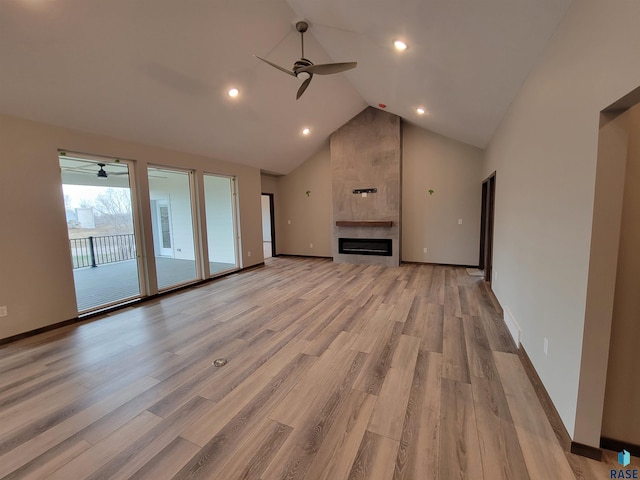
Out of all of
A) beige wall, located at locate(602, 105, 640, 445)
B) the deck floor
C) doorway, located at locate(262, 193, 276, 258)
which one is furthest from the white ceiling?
doorway, located at locate(262, 193, 276, 258)

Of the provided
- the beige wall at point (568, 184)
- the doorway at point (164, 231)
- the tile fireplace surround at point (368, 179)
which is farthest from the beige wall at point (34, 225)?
the beige wall at point (568, 184)

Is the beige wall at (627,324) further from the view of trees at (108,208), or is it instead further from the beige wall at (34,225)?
the view of trees at (108,208)

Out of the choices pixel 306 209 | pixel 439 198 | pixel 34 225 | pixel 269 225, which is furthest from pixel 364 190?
pixel 34 225

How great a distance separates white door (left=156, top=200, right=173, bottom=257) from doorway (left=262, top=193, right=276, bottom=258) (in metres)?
2.68

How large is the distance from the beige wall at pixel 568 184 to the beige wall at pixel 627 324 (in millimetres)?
122

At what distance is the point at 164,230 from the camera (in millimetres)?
7234

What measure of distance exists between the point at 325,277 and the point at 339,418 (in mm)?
3999

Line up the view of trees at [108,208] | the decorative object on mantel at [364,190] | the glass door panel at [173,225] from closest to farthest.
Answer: the view of trees at [108,208], the glass door panel at [173,225], the decorative object on mantel at [364,190]

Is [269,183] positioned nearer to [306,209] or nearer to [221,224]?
[306,209]

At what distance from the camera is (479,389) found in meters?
2.15

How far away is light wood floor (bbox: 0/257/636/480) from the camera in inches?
60.9

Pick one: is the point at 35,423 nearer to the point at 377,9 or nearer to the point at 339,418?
A: the point at 339,418

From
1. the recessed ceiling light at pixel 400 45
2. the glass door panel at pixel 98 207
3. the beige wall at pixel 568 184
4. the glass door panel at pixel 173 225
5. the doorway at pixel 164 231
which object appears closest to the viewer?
the beige wall at pixel 568 184

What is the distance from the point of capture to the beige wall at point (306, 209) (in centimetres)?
802
